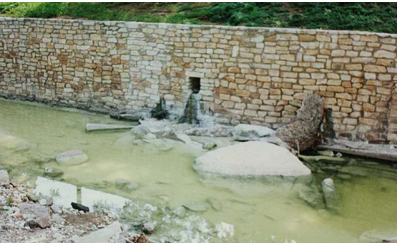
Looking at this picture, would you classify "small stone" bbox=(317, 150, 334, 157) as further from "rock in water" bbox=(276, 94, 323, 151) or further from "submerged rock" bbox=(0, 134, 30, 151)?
"submerged rock" bbox=(0, 134, 30, 151)

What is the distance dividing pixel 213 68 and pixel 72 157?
393 centimetres

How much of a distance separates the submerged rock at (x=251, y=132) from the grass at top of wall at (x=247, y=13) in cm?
296

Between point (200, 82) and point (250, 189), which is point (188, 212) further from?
point (200, 82)

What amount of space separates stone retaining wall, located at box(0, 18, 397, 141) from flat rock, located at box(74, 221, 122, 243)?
4.98 m

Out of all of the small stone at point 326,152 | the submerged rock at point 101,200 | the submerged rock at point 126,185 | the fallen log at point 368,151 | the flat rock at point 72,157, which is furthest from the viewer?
the small stone at point 326,152

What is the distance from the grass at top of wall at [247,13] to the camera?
9898mm

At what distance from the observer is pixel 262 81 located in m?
9.16

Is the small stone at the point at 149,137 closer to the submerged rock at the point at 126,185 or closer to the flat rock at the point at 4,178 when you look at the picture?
the submerged rock at the point at 126,185

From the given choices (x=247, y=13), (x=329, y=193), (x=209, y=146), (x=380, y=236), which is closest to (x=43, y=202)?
(x=209, y=146)

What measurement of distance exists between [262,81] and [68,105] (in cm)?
598

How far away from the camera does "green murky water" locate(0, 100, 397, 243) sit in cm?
587

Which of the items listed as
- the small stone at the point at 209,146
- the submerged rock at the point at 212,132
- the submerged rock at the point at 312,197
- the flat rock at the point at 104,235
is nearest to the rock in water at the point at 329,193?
the submerged rock at the point at 312,197

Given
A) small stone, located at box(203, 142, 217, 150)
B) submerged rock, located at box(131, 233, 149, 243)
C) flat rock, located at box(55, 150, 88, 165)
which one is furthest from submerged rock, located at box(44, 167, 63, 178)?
small stone, located at box(203, 142, 217, 150)

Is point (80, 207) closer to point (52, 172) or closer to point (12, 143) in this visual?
point (52, 172)
